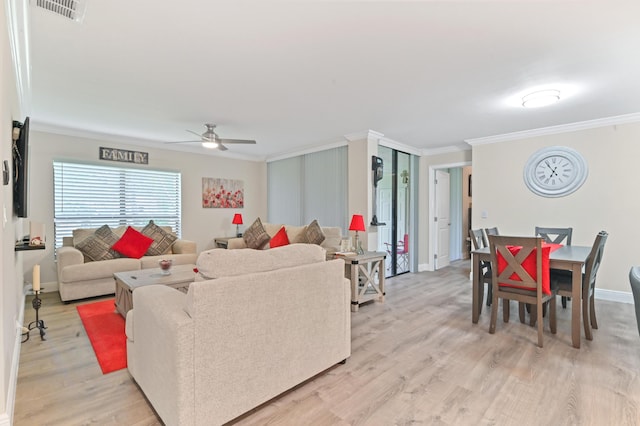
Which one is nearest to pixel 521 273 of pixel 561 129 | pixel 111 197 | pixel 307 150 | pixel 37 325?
pixel 561 129

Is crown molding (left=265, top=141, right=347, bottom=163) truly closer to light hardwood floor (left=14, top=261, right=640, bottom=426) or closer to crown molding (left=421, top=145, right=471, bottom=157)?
crown molding (left=421, top=145, right=471, bottom=157)

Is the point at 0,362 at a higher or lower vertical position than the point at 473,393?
higher

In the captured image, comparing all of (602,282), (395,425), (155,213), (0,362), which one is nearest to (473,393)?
(395,425)

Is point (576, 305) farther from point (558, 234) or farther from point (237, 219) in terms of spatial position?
point (237, 219)

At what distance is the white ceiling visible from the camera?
6.19 ft

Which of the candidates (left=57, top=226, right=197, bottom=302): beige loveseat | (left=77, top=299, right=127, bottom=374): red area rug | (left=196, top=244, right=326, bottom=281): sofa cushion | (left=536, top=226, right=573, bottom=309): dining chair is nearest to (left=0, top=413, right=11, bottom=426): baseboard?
(left=77, top=299, right=127, bottom=374): red area rug

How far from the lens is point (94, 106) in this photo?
11.6 feet

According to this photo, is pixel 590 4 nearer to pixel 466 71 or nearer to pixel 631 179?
pixel 466 71

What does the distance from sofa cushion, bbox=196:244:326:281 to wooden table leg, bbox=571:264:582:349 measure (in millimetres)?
2316

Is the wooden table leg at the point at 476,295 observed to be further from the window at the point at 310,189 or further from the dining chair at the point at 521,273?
the window at the point at 310,189

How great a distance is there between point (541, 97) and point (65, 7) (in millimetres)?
3786

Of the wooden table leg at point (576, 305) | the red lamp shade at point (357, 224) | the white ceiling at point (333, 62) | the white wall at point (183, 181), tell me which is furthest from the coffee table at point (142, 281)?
the wooden table leg at point (576, 305)

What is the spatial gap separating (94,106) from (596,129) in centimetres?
619

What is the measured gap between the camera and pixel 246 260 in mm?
1727
